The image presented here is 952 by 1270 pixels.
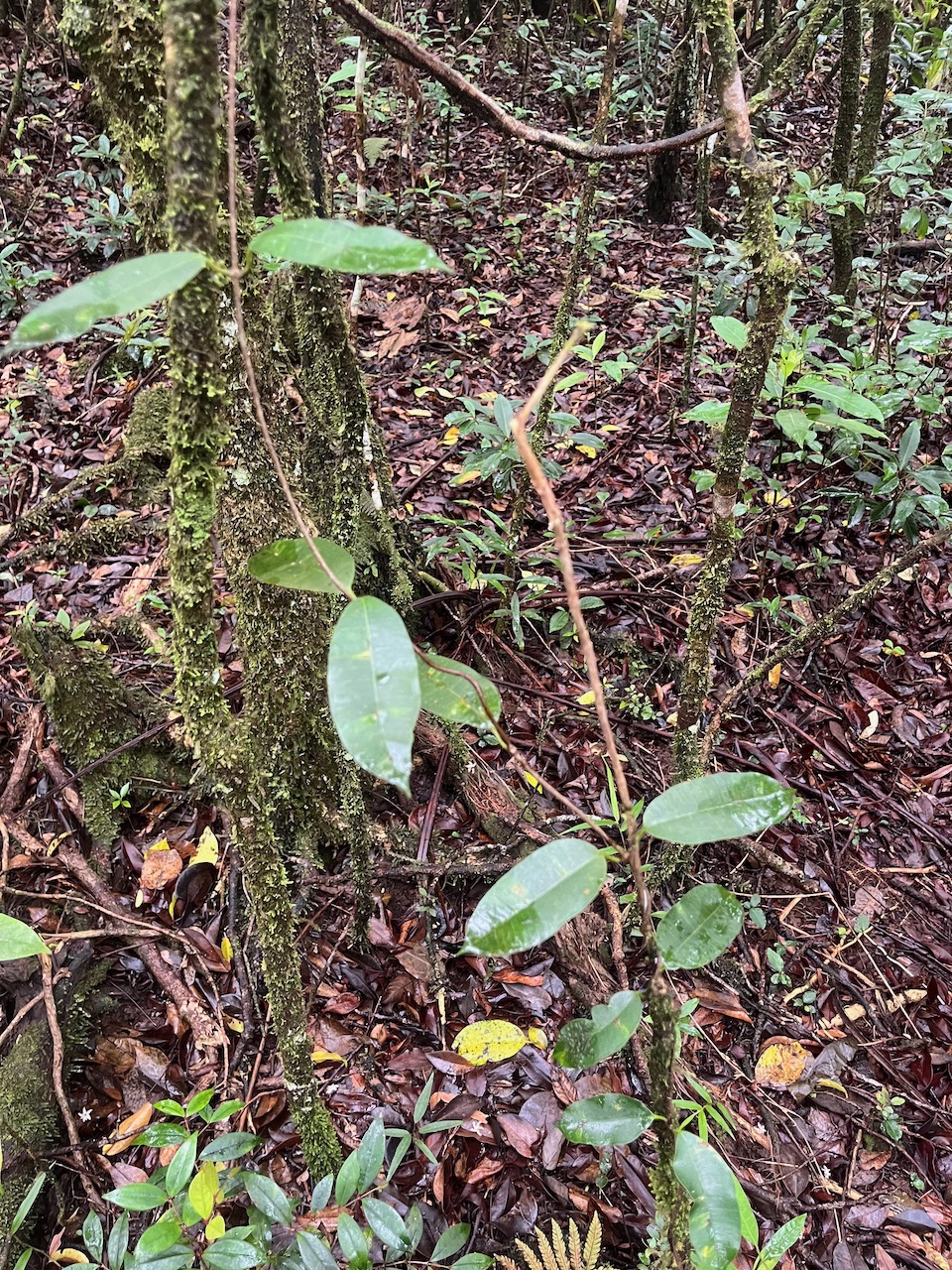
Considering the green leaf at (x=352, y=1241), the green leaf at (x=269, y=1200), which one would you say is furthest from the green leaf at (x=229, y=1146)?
the green leaf at (x=352, y=1241)

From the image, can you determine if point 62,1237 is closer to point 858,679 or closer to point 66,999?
point 66,999

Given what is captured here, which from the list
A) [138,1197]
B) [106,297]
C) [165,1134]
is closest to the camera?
[106,297]

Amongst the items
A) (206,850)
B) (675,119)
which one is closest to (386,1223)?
(206,850)

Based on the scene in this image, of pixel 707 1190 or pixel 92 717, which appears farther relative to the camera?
pixel 92 717

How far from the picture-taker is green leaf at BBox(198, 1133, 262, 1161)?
1.51 m

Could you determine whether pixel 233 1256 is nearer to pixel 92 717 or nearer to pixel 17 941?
pixel 17 941

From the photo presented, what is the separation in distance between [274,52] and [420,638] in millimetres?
1900

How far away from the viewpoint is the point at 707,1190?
101 cm

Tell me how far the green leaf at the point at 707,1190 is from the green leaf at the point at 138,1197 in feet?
→ 3.15

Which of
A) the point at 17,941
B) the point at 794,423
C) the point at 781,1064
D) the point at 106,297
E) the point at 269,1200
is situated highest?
the point at 106,297

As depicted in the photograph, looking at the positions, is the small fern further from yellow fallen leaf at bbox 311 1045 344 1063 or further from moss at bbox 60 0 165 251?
moss at bbox 60 0 165 251

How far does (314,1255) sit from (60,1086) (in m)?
0.81

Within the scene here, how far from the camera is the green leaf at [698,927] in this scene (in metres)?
0.96

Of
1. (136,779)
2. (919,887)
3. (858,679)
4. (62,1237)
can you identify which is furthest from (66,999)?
(858,679)
